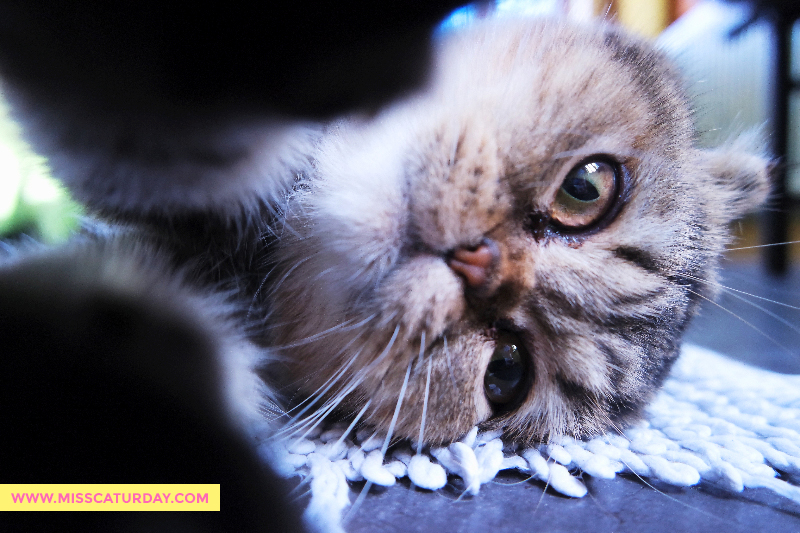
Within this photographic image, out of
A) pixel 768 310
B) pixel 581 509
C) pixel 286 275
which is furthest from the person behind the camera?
pixel 768 310

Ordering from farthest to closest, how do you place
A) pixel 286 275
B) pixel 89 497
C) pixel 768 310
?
pixel 768 310 < pixel 286 275 < pixel 89 497

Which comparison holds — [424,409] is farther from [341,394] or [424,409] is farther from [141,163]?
[141,163]

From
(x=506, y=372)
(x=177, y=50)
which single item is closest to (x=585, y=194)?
(x=506, y=372)

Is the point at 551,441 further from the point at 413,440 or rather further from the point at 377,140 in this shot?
the point at 377,140

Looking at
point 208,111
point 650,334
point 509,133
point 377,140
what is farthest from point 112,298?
point 650,334

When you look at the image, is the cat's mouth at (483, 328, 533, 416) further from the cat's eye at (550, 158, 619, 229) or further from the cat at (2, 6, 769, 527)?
the cat's eye at (550, 158, 619, 229)

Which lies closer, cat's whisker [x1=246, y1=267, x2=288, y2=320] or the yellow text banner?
the yellow text banner

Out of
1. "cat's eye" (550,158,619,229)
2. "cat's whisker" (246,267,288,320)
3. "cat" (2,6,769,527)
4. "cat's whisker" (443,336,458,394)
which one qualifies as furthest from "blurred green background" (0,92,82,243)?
"cat's eye" (550,158,619,229)
